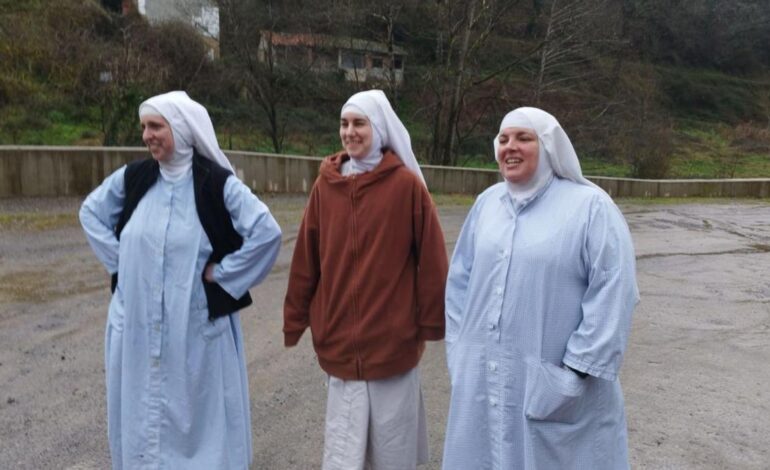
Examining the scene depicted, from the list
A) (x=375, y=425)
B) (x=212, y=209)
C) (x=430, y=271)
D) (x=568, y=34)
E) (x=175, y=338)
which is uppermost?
(x=568, y=34)

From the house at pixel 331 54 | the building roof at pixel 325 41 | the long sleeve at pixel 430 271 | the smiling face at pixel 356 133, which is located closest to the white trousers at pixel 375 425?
the long sleeve at pixel 430 271

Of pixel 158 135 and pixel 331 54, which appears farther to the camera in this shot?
pixel 331 54

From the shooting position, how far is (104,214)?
336cm

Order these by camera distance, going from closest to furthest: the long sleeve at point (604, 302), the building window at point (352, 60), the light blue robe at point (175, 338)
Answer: the long sleeve at point (604, 302), the light blue robe at point (175, 338), the building window at point (352, 60)

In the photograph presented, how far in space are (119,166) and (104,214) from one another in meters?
8.88

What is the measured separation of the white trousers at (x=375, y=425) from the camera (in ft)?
10.4

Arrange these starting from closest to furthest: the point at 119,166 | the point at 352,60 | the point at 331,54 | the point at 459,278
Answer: the point at 459,278 → the point at 119,166 → the point at 331,54 → the point at 352,60

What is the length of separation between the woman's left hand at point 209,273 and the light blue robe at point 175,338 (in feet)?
0.09

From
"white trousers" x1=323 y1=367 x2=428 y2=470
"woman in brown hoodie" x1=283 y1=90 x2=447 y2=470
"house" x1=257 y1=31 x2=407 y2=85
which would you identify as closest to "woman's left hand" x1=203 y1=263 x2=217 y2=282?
"woman in brown hoodie" x1=283 y1=90 x2=447 y2=470

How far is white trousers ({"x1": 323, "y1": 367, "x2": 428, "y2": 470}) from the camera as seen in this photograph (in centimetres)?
317

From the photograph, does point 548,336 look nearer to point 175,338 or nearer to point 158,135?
point 175,338

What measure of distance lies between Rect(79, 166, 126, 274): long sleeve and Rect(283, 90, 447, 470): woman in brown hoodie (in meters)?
0.97

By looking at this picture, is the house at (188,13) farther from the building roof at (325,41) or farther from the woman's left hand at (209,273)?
the woman's left hand at (209,273)

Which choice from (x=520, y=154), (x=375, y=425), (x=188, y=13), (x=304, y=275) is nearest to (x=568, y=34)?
(x=188, y=13)
